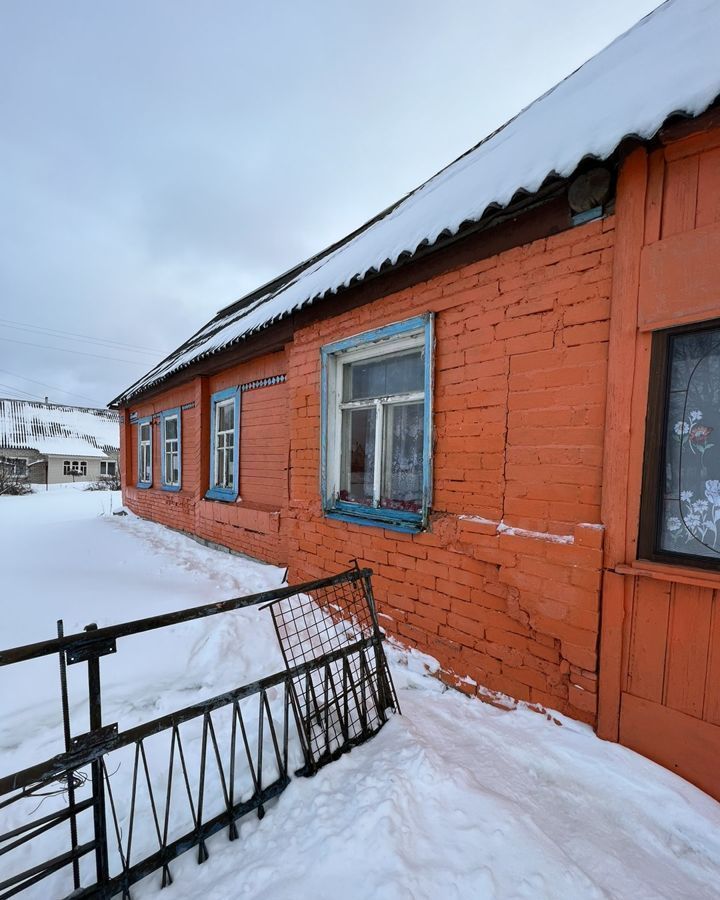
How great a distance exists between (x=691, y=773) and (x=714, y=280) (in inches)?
85.3

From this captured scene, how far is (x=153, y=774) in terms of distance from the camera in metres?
1.90

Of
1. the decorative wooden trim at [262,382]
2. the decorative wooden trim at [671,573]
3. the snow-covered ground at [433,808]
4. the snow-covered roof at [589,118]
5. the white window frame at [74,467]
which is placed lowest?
the white window frame at [74,467]

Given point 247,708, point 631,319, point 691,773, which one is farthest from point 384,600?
point 631,319

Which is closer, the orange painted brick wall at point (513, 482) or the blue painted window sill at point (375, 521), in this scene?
the orange painted brick wall at point (513, 482)

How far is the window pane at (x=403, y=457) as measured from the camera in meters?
3.09

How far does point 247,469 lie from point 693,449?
16.8 ft

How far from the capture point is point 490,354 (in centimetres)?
251

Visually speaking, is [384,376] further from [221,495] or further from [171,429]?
[171,429]

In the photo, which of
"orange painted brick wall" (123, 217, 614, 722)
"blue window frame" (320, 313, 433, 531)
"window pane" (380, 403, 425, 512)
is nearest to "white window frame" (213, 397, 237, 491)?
"blue window frame" (320, 313, 433, 531)

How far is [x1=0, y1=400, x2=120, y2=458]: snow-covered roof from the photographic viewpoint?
2442cm

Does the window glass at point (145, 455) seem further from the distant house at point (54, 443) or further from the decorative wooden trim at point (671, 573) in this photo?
the distant house at point (54, 443)

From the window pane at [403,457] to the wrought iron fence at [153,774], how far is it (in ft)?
3.17

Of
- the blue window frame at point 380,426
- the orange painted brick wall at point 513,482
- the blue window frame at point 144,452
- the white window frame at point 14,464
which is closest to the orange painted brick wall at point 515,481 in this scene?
the orange painted brick wall at point 513,482

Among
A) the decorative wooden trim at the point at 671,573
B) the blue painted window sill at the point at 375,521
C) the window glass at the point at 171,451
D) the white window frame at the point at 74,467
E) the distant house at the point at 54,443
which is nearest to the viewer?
the decorative wooden trim at the point at 671,573
